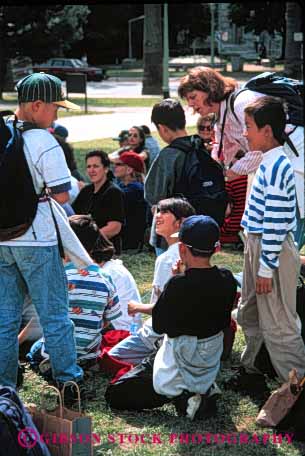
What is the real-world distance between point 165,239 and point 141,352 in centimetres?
81

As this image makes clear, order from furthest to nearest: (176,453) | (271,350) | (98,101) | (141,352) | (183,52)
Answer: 1. (183,52)
2. (98,101)
3. (141,352)
4. (271,350)
5. (176,453)

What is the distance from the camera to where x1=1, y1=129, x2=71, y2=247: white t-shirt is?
14.0 feet

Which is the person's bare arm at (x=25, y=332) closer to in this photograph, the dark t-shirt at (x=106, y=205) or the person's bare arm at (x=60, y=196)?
the person's bare arm at (x=60, y=196)

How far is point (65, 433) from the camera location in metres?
3.56

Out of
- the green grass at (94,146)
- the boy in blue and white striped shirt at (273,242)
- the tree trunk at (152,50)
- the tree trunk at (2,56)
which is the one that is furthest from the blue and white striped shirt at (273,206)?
the tree trunk at (2,56)

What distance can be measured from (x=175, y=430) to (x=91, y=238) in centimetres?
150

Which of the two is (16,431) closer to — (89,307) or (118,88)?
(89,307)

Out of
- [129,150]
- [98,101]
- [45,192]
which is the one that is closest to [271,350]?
[45,192]

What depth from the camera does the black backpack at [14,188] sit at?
4.20 meters

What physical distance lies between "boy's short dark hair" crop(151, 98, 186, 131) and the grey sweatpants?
46.8 inches

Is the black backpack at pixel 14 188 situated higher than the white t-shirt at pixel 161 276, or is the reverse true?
the black backpack at pixel 14 188

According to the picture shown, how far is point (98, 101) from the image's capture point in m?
31.7

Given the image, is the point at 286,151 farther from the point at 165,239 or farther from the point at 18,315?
the point at 18,315

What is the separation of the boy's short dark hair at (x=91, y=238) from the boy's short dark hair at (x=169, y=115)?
80 centimetres
